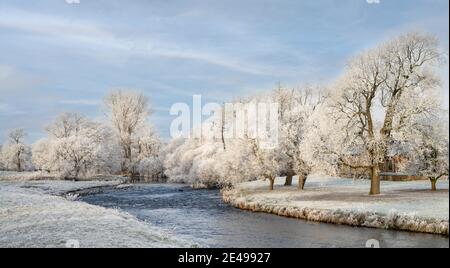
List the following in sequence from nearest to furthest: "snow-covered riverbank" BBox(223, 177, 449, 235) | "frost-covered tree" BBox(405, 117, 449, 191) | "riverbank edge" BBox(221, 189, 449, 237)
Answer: "riverbank edge" BBox(221, 189, 449, 237)
"snow-covered riverbank" BBox(223, 177, 449, 235)
"frost-covered tree" BBox(405, 117, 449, 191)

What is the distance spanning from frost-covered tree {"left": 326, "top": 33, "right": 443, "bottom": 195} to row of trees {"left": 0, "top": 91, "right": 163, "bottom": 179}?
206 feet

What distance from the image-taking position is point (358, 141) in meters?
35.6

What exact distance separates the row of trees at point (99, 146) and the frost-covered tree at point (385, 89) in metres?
62.7

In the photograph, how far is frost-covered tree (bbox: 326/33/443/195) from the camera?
34.5m

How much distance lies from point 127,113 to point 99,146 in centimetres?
914

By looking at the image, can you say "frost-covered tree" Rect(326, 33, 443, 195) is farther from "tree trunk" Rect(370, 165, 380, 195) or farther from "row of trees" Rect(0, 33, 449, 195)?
"tree trunk" Rect(370, 165, 380, 195)

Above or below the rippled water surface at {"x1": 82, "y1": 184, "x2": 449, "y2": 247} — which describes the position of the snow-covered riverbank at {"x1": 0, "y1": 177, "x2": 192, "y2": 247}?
above

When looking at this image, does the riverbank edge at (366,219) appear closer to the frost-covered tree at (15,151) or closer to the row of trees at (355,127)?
the row of trees at (355,127)

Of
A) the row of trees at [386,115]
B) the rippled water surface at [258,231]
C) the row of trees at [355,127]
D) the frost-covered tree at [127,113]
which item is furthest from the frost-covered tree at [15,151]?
the row of trees at [386,115]

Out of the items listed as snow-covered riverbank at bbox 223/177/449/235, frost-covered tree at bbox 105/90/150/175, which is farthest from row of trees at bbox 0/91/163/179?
snow-covered riverbank at bbox 223/177/449/235

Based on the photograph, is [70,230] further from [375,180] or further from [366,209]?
[375,180]

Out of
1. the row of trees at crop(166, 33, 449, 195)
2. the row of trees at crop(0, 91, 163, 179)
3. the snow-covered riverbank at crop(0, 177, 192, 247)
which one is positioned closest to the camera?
the snow-covered riverbank at crop(0, 177, 192, 247)

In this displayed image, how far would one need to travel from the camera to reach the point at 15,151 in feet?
354
